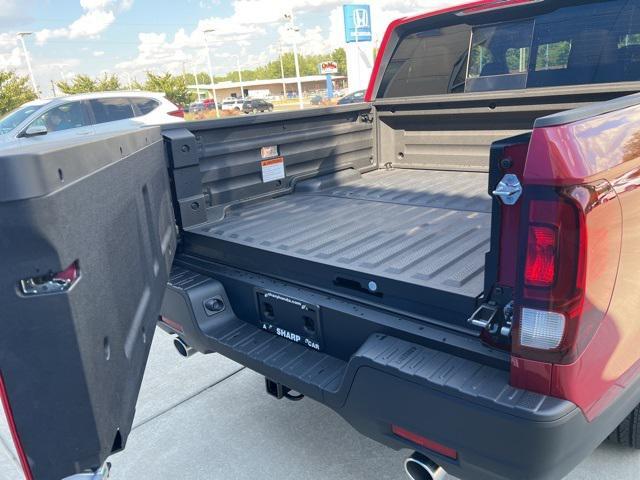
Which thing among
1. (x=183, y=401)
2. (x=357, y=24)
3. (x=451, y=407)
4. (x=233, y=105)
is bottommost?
(x=233, y=105)

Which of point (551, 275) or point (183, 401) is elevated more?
point (551, 275)

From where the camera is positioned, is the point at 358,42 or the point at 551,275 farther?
the point at 358,42

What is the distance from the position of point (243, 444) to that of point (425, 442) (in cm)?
148

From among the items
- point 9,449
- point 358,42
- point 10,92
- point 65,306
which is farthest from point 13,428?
point 358,42

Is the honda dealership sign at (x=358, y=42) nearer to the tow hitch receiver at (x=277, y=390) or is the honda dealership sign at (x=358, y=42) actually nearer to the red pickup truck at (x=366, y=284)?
the red pickup truck at (x=366, y=284)

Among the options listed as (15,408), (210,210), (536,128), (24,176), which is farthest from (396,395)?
(210,210)

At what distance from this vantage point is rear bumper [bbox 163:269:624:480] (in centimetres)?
155

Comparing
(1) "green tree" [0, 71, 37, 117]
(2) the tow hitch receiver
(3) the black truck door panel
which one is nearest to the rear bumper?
(2) the tow hitch receiver

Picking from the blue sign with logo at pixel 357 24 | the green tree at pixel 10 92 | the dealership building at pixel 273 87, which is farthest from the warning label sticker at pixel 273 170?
the dealership building at pixel 273 87

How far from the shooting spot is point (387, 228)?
A: 2.84 m

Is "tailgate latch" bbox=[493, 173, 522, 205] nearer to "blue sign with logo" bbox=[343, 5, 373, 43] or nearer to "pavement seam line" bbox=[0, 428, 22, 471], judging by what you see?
"pavement seam line" bbox=[0, 428, 22, 471]

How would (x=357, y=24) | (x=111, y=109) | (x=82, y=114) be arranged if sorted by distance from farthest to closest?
(x=357, y=24)
(x=111, y=109)
(x=82, y=114)

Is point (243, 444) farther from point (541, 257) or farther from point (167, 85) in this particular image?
point (167, 85)

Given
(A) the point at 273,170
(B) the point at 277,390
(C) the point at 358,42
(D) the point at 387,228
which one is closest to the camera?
(B) the point at 277,390
